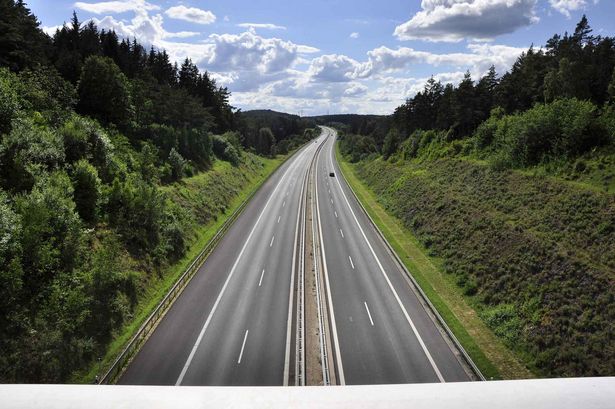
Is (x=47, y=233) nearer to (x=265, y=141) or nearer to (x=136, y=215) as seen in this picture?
(x=136, y=215)

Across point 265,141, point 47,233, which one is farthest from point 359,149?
point 47,233

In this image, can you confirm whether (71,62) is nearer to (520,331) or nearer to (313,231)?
(313,231)

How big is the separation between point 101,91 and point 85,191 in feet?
94.2

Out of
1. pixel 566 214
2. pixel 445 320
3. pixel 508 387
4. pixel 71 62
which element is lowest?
pixel 445 320

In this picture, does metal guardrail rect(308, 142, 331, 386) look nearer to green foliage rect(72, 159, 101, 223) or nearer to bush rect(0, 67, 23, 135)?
green foliage rect(72, 159, 101, 223)

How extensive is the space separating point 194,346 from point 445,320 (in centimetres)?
1418

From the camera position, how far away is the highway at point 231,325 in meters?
20.0

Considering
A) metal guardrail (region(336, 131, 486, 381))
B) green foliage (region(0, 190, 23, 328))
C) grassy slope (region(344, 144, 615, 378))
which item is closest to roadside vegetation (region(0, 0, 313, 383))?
green foliage (region(0, 190, 23, 328))

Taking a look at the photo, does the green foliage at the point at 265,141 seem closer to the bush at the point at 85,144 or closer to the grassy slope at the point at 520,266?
the grassy slope at the point at 520,266

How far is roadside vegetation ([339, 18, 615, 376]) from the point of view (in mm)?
22125

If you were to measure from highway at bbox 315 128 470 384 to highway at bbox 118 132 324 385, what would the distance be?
10.2ft

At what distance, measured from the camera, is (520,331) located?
22.9 meters

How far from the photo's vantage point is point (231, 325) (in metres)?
24.3

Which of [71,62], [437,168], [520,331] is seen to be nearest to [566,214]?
[520,331]
